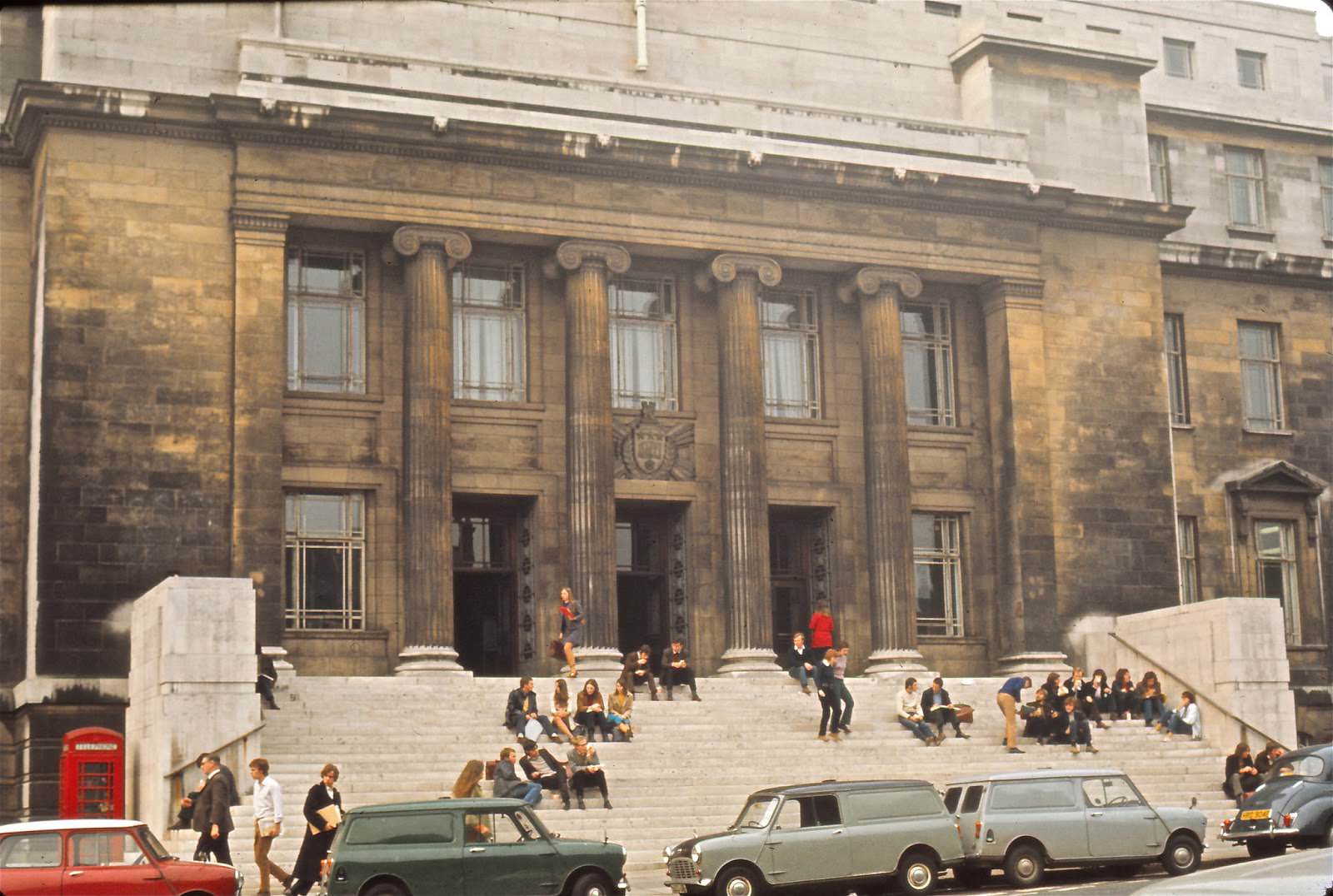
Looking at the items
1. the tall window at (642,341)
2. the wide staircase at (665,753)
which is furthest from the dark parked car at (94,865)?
the tall window at (642,341)

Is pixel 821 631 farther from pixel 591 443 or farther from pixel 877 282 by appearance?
pixel 877 282

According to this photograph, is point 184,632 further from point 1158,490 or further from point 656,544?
point 1158,490

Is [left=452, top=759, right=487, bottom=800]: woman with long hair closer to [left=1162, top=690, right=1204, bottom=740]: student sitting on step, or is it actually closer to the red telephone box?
the red telephone box

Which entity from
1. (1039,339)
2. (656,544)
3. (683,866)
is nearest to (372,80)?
(656,544)

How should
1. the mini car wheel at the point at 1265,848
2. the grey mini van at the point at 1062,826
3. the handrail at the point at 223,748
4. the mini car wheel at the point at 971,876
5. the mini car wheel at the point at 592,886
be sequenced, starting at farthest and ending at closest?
1. the handrail at the point at 223,748
2. the mini car wheel at the point at 1265,848
3. the mini car wheel at the point at 971,876
4. the grey mini van at the point at 1062,826
5. the mini car wheel at the point at 592,886

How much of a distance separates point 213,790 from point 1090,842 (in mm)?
11382

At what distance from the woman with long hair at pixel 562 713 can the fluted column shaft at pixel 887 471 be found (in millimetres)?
9866

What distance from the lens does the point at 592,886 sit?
777 inches

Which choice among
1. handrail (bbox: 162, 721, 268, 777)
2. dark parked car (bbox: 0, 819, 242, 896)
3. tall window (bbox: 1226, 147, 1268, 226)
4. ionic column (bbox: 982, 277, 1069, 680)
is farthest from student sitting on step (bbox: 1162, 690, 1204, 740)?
dark parked car (bbox: 0, 819, 242, 896)

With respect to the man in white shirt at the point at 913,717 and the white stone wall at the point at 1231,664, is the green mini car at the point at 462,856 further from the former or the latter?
the white stone wall at the point at 1231,664

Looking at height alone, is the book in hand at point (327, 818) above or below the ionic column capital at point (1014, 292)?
below

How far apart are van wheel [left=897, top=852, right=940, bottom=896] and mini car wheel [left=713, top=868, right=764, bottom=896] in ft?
5.95

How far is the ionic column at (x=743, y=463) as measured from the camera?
35.8 metres

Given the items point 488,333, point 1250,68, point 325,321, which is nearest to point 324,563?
point 325,321
